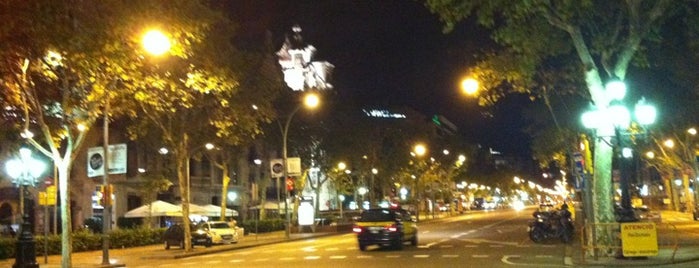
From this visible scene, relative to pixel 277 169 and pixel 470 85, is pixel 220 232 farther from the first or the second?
pixel 470 85

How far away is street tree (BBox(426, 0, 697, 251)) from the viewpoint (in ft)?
70.4

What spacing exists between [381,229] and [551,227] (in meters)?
8.08

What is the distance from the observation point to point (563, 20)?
21312 millimetres

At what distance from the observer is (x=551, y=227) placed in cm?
3319

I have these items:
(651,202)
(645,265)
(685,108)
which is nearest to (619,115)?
(645,265)

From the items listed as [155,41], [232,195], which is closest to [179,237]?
[155,41]

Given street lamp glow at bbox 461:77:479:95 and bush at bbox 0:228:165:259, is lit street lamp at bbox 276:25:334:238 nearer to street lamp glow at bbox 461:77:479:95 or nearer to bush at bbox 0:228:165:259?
bush at bbox 0:228:165:259

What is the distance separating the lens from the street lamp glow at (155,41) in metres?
19.6

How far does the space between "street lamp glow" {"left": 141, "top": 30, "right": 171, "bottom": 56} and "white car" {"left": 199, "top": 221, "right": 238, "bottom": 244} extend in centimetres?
2358

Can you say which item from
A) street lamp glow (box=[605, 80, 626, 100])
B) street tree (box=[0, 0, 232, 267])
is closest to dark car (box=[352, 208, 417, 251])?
street tree (box=[0, 0, 232, 267])

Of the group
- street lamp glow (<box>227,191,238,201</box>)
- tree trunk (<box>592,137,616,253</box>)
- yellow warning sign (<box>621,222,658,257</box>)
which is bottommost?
yellow warning sign (<box>621,222,658,257</box>)

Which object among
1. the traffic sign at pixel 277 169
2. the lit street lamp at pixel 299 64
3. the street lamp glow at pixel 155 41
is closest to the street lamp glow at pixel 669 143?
the traffic sign at pixel 277 169

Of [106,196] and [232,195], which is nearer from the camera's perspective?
[106,196]

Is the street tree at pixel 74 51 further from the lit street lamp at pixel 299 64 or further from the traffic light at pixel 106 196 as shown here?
the lit street lamp at pixel 299 64
